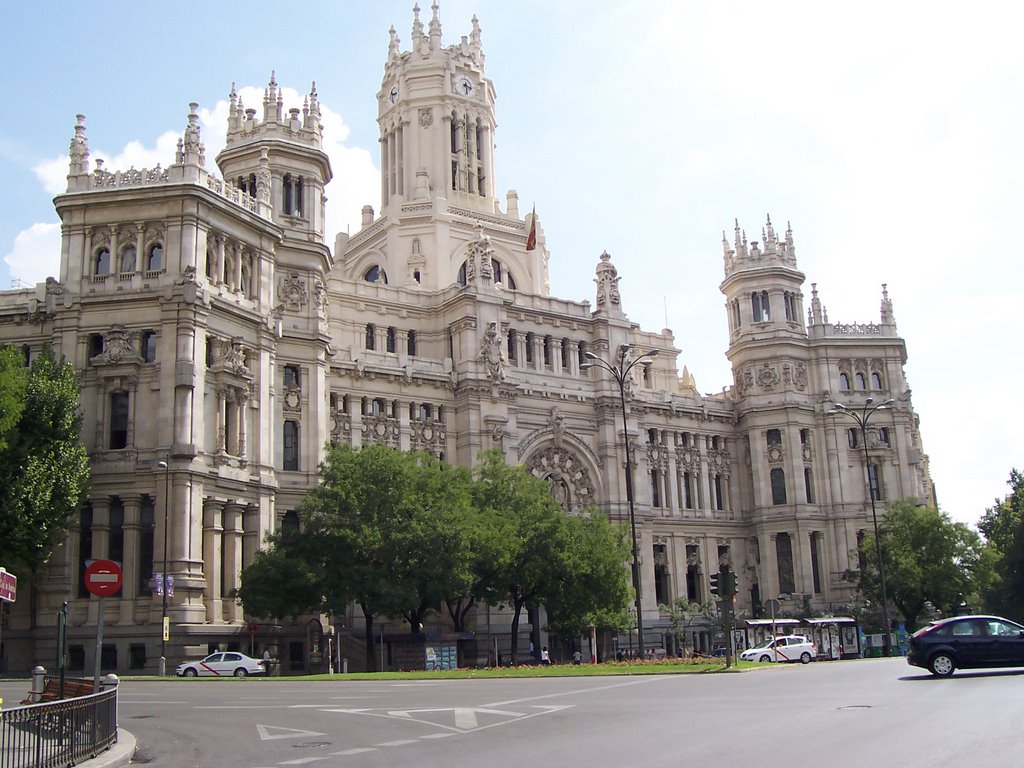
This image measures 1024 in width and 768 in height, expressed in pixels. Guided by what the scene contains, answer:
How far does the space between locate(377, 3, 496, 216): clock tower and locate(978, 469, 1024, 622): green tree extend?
4823cm

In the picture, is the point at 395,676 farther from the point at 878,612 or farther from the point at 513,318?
the point at 878,612

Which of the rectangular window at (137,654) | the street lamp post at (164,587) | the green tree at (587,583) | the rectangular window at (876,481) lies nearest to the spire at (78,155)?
the street lamp post at (164,587)

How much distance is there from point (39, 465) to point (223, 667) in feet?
38.8

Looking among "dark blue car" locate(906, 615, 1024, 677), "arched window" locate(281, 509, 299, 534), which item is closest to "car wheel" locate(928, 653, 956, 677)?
"dark blue car" locate(906, 615, 1024, 677)

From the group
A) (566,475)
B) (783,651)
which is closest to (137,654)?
(783,651)

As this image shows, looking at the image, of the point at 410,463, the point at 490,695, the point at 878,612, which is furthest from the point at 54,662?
the point at 878,612

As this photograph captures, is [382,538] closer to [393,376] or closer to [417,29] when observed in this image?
[393,376]

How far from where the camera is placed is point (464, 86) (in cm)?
9356

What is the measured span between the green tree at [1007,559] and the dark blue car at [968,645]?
54.2 meters

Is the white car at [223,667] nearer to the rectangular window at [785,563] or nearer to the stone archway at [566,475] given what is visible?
the stone archway at [566,475]

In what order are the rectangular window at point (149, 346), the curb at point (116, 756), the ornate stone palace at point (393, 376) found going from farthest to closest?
the rectangular window at point (149, 346)
the ornate stone palace at point (393, 376)
the curb at point (116, 756)

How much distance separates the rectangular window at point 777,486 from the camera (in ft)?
289

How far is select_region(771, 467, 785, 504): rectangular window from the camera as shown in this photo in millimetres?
88062

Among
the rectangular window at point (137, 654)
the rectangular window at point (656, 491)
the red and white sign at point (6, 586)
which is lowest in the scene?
the rectangular window at point (137, 654)
